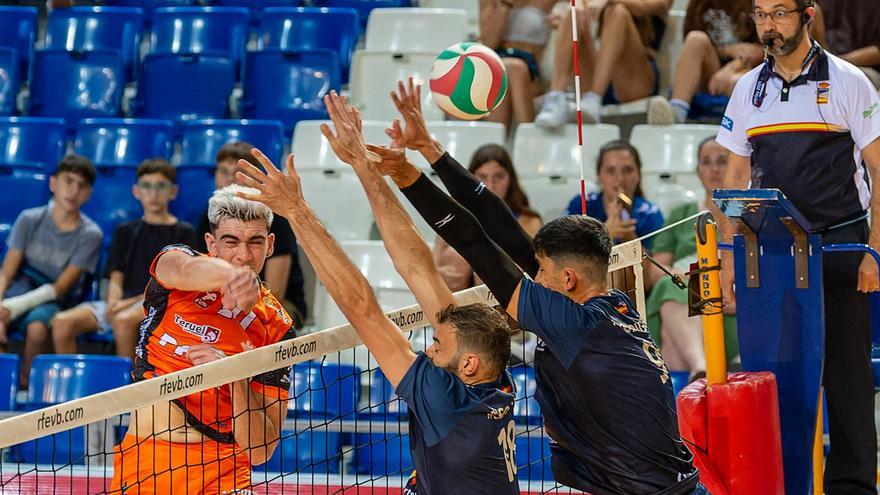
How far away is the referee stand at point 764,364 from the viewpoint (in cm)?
457

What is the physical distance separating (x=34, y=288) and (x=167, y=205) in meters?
0.99

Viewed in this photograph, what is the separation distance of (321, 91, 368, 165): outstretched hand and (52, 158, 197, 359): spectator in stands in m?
3.83

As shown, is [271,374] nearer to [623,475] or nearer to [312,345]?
[312,345]

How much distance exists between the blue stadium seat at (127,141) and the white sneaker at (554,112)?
8.71ft

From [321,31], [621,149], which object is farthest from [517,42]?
[621,149]

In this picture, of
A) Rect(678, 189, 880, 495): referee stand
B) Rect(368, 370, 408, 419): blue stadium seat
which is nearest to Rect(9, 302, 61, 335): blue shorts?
Rect(368, 370, 408, 419): blue stadium seat

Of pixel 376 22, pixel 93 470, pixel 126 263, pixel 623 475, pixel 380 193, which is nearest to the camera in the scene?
pixel 623 475

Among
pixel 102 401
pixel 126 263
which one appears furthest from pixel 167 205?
pixel 102 401

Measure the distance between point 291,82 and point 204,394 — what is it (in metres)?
5.27

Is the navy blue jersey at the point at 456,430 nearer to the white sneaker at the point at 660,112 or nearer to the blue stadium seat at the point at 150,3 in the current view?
the white sneaker at the point at 660,112

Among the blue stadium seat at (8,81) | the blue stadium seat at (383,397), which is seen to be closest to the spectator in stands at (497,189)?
the blue stadium seat at (383,397)

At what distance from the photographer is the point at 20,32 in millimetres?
10445

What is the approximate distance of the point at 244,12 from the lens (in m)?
10.2

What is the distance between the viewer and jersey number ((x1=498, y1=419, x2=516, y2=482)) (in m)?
3.94
